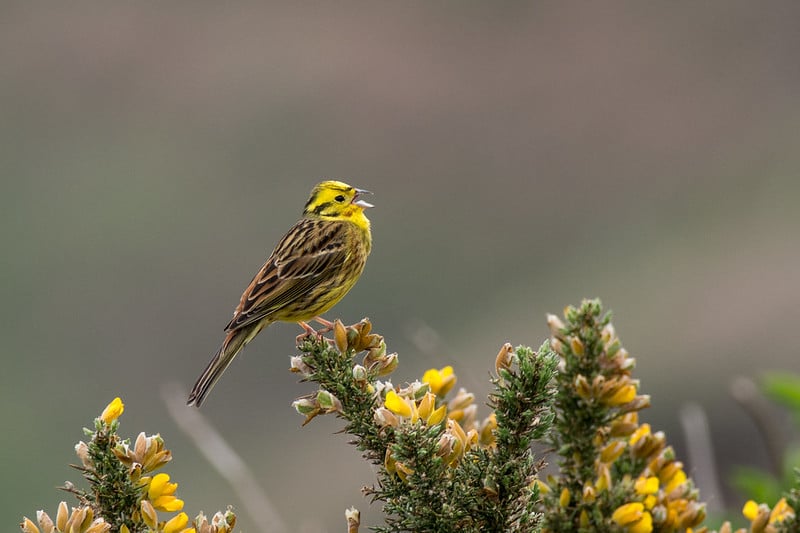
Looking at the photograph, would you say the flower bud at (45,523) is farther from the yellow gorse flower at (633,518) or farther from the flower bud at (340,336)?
the yellow gorse flower at (633,518)

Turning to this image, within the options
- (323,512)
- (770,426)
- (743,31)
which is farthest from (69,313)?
(743,31)

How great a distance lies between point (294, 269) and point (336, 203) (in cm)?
63

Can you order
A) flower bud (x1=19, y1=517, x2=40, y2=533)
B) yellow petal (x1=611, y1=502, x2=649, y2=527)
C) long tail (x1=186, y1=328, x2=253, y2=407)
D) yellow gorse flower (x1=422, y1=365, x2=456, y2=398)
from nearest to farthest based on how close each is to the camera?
flower bud (x1=19, y1=517, x2=40, y2=533) → yellow petal (x1=611, y1=502, x2=649, y2=527) → yellow gorse flower (x1=422, y1=365, x2=456, y2=398) → long tail (x1=186, y1=328, x2=253, y2=407)

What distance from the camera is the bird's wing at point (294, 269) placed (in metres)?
4.99

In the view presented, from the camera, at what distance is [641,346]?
26.8 metres

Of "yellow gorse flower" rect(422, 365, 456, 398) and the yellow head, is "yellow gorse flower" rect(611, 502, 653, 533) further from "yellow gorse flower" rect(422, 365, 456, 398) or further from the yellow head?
the yellow head

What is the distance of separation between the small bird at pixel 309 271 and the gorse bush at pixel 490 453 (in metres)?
1.60

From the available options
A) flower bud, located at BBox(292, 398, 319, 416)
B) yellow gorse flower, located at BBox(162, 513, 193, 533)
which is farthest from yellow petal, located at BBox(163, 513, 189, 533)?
flower bud, located at BBox(292, 398, 319, 416)

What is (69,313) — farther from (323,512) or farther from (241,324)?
(241,324)

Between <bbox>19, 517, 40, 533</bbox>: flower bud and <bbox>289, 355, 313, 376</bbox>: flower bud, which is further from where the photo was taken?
<bbox>289, 355, 313, 376</bbox>: flower bud

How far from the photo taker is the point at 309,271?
526cm

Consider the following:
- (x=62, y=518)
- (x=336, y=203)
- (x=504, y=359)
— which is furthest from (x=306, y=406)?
(x=336, y=203)

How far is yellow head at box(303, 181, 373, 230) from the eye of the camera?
573 cm

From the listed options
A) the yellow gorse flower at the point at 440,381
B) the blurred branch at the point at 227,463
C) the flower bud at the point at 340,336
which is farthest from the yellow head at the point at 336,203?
the flower bud at the point at 340,336
